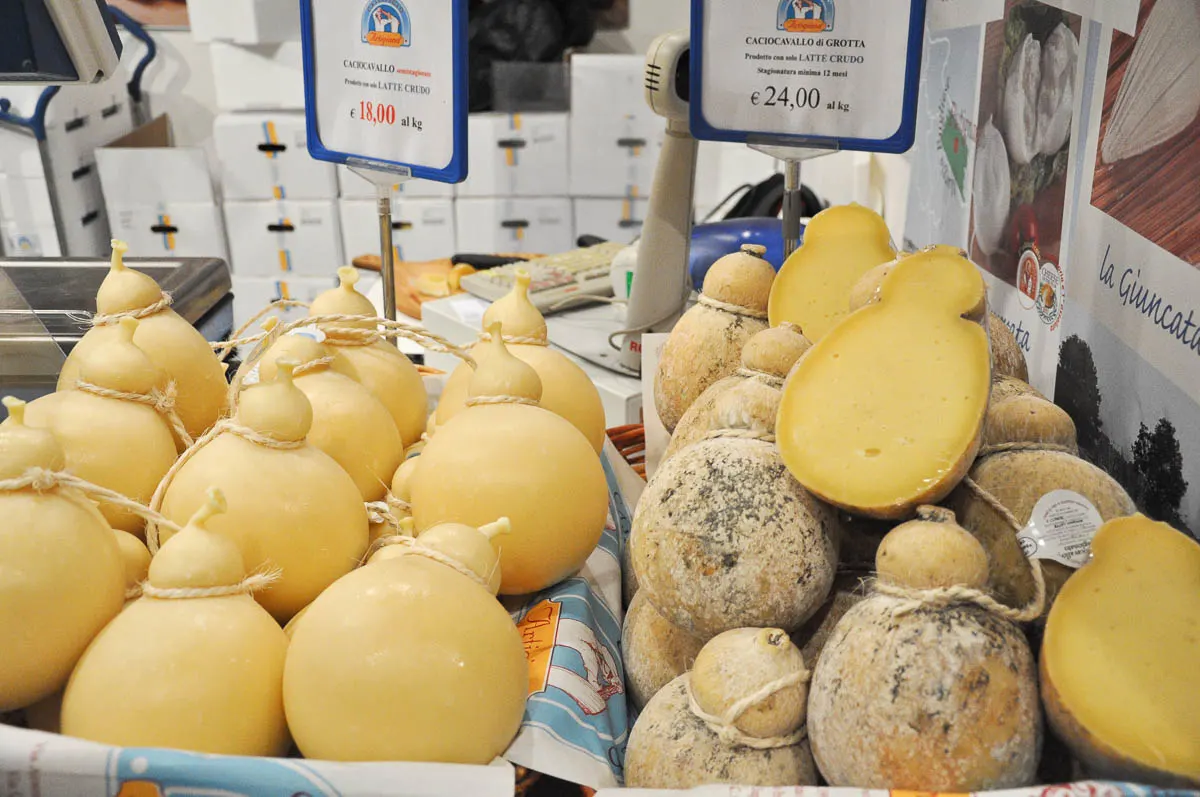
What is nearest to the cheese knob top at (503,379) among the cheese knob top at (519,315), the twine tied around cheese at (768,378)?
the cheese knob top at (519,315)

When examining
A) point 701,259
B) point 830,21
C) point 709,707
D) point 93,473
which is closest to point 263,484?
point 93,473

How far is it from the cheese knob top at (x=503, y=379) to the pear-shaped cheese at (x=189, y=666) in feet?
0.99

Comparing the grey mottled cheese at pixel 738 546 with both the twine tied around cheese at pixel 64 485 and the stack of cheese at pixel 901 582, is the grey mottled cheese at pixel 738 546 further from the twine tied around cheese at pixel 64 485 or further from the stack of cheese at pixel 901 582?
the twine tied around cheese at pixel 64 485

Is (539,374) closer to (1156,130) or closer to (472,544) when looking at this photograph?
(472,544)

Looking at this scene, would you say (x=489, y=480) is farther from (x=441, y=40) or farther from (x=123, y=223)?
(x=123, y=223)

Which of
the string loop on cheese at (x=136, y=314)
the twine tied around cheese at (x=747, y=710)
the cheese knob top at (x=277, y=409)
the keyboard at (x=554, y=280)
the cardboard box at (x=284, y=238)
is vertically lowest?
the cardboard box at (x=284, y=238)

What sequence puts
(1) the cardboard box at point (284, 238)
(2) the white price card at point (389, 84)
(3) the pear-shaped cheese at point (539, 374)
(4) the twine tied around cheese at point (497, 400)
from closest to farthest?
(4) the twine tied around cheese at point (497, 400)
(3) the pear-shaped cheese at point (539, 374)
(2) the white price card at point (389, 84)
(1) the cardboard box at point (284, 238)

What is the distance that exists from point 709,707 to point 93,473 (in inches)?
20.6

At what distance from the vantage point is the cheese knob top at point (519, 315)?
109 cm

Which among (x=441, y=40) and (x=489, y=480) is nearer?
(x=489, y=480)

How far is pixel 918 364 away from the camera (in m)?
0.72

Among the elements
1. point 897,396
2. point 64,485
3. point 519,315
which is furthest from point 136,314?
point 897,396

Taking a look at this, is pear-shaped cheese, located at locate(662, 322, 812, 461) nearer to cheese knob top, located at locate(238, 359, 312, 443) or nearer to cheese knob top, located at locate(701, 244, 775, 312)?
cheese knob top, located at locate(701, 244, 775, 312)

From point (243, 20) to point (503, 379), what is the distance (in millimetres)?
2635
